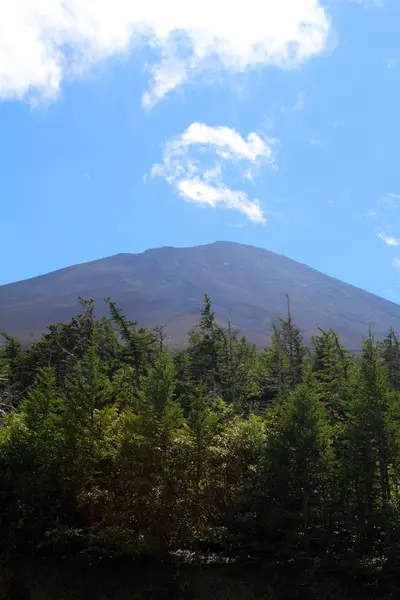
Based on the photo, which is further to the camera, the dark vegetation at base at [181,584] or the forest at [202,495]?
the forest at [202,495]

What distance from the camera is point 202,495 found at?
700 inches

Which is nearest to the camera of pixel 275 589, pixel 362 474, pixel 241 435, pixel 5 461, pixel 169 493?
pixel 275 589

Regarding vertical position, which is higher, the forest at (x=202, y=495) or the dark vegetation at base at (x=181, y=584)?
the forest at (x=202, y=495)

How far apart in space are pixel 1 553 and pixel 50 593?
3.70 metres

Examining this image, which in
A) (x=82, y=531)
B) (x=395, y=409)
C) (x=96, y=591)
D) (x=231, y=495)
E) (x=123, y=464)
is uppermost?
(x=395, y=409)

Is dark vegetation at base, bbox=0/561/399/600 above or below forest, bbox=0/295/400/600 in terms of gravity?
below

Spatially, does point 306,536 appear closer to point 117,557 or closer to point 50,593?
point 117,557

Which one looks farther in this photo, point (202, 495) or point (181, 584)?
point (202, 495)

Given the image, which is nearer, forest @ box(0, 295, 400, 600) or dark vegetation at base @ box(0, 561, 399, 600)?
dark vegetation at base @ box(0, 561, 399, 600)

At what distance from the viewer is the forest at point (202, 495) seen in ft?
52.2

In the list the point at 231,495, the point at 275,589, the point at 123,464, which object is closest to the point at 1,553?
the point at 123,464

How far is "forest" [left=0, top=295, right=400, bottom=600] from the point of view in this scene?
1591 cm

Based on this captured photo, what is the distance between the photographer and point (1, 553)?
61.2ft

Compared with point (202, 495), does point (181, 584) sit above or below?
below
